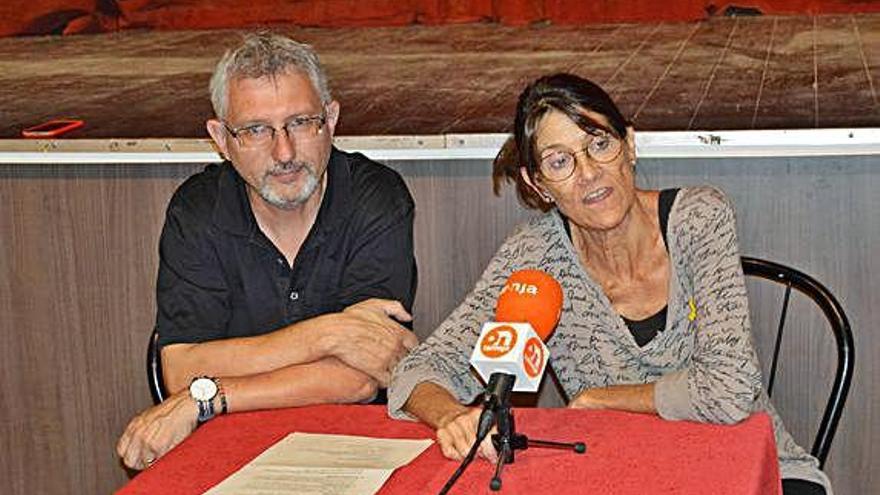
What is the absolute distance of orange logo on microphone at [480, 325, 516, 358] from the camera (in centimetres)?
161

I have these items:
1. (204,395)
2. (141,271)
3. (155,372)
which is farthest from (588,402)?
(141,271)

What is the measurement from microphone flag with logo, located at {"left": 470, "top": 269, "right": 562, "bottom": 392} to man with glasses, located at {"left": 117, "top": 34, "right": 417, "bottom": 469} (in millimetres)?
473

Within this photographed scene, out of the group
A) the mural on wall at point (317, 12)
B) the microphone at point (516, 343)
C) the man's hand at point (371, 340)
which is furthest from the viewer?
the mural on wall at point (317, 12)

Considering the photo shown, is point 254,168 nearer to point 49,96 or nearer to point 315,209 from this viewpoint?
point 315,209

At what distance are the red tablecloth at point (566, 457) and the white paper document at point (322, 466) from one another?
0.02m

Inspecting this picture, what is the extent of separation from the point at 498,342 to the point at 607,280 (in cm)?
57

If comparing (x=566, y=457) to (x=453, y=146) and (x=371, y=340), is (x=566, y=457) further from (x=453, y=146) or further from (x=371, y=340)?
(x=453, y=146)

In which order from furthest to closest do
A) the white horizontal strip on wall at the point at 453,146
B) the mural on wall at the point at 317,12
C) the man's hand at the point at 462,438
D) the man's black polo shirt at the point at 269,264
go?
1. the mural on wall at the point at 317,12
2. the white horizontal strip on wall at the point at 453,146
3. the man's black polo shirt at the point at 269,264
4. the man's hand at the point at 462,438

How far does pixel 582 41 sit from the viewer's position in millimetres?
4758

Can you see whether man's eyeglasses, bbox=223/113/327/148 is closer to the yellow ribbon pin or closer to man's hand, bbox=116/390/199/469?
man's hand, bbox=116/390/199/469

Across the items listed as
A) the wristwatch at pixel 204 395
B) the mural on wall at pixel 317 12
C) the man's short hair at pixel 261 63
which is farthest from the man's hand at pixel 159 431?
the mural on wall at pixel 317 12

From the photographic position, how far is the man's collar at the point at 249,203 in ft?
7.73

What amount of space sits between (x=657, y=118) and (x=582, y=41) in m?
1.95

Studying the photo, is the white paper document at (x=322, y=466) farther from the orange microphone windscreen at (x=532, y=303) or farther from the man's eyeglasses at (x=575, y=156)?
the man's eyeglasses at (x=575, y=156)
